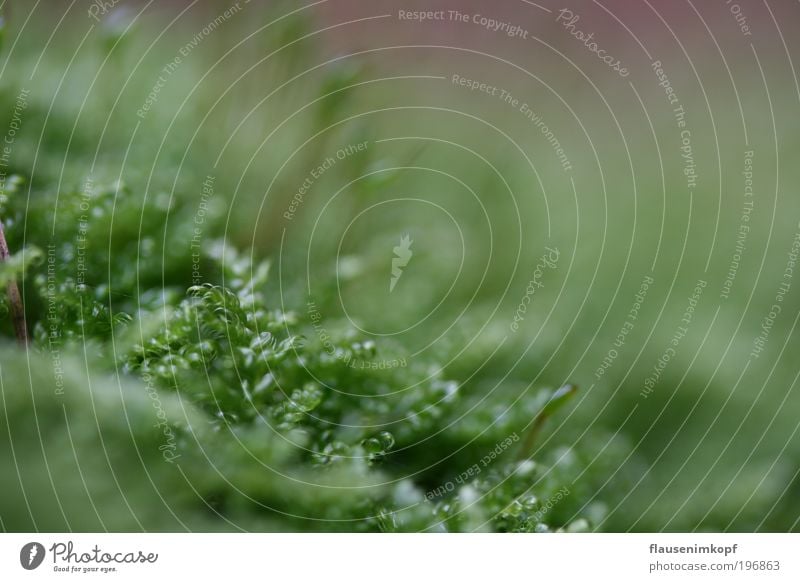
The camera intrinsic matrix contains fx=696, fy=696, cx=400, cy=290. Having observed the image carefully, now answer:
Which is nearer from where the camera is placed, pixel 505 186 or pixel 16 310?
pixel 16 310

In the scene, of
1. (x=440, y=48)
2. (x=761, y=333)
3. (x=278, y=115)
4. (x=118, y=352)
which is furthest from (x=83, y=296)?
(x=761, y=333)
